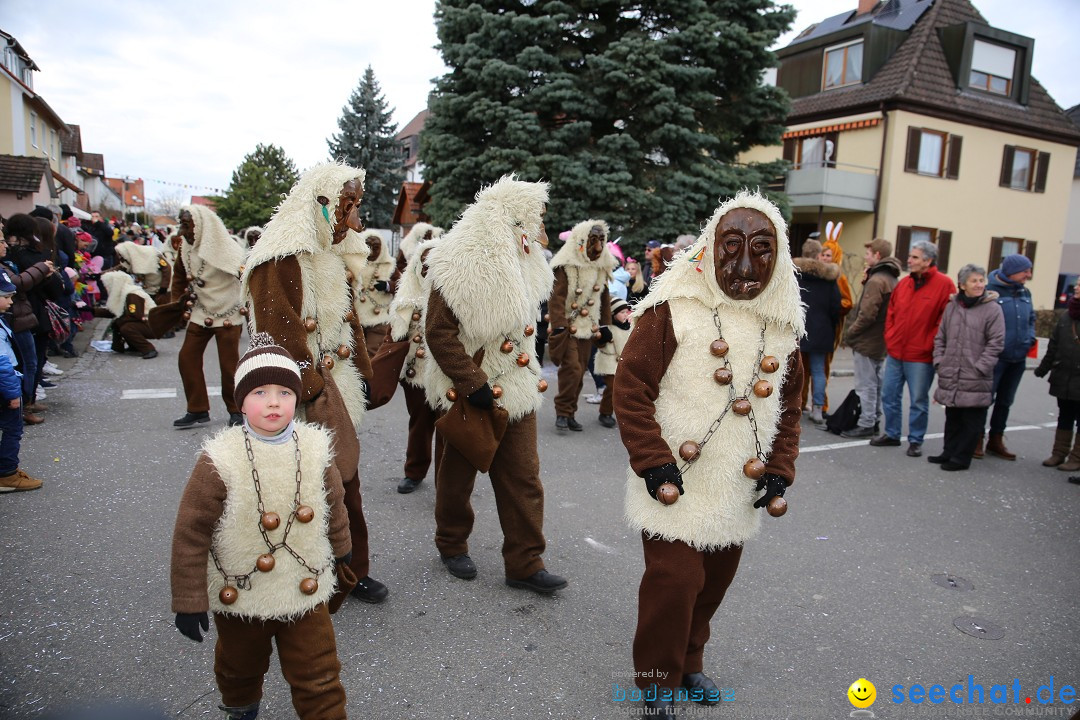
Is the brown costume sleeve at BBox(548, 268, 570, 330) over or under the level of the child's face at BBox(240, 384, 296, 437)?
over

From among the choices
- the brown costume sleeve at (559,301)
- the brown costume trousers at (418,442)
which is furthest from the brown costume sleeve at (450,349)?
the brown costume sleeve at (559,301)

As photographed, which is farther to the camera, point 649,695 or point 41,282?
point 41,282

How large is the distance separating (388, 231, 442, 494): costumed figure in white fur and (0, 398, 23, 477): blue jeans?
2.65 m

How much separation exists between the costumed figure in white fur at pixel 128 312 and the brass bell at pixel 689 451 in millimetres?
9868

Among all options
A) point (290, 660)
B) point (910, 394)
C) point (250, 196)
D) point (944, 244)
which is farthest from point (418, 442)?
point (250, 196)

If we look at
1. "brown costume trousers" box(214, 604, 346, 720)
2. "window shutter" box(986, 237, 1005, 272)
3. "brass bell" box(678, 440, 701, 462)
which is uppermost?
"window shutter" box(986, 237, 1005, 272)

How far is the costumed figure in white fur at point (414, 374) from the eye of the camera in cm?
491

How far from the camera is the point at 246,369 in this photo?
2342mm

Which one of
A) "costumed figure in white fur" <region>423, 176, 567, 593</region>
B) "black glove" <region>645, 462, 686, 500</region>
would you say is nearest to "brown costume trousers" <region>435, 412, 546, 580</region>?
"costumed figure in white fur" <region>423, 176, 567, 593</region>

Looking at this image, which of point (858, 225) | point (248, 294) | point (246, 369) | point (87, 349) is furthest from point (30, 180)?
point (858, 225)

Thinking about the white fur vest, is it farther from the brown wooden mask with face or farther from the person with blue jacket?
the person with blue jacket

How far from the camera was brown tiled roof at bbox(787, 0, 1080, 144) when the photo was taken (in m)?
20.5

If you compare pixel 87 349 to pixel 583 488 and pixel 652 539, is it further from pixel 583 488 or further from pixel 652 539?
pixel 652 539

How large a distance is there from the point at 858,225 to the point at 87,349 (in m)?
20.8
